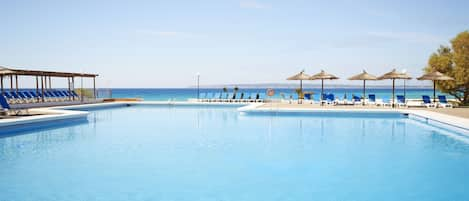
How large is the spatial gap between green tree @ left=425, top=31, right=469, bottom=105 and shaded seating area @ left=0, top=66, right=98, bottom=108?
1678 cm

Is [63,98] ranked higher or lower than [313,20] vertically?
lower

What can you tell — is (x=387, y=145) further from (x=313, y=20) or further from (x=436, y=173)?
(x=313, y=20)

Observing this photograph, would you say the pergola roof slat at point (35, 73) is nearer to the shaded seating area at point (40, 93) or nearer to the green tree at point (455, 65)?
the shaded seating area at point (40, 93)

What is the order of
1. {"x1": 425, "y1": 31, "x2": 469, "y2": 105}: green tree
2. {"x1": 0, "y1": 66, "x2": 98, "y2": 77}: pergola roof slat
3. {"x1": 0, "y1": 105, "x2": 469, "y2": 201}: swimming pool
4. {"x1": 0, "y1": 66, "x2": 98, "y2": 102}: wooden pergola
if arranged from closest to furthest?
{"x1": 0, "y1": 105, "x2": 469, "y2": 201}: swimming pool
{"x1": 0, "y1": 66, "x2": 98, "y2": 77}: pergola roof slat
{"x1": 0, "y1": 66, "x2": 98, "y2": 102}: wooden pergola
{"x1": 425, "y1": 31, "x2": 469, "y2": 105}: green tree

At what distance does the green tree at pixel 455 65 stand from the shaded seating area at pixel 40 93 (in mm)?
16783

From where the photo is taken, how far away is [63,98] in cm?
1639

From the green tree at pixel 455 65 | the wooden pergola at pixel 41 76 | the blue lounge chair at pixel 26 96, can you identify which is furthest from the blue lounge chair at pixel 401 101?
the blue lounge chair at pixel 26 96

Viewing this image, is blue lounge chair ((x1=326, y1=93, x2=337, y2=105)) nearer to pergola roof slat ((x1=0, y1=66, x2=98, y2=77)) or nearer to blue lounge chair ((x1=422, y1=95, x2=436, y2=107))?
blue lounge chair ((x1=422, y1=95, x2=436, y2=107))

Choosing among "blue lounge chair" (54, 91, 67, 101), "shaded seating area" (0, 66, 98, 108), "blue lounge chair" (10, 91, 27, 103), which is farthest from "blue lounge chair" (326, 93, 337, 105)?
"blue lounge chair" (10, 91, 27, 103)

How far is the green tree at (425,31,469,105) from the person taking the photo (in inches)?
571

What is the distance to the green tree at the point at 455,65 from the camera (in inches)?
571

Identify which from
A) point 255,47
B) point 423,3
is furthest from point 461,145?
point 255,47

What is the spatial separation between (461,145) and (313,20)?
1353 centimetres

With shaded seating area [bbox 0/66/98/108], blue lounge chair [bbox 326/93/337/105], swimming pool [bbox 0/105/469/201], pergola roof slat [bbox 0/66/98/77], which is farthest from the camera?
blue lounge chair [bbox 326/93/337/105]
